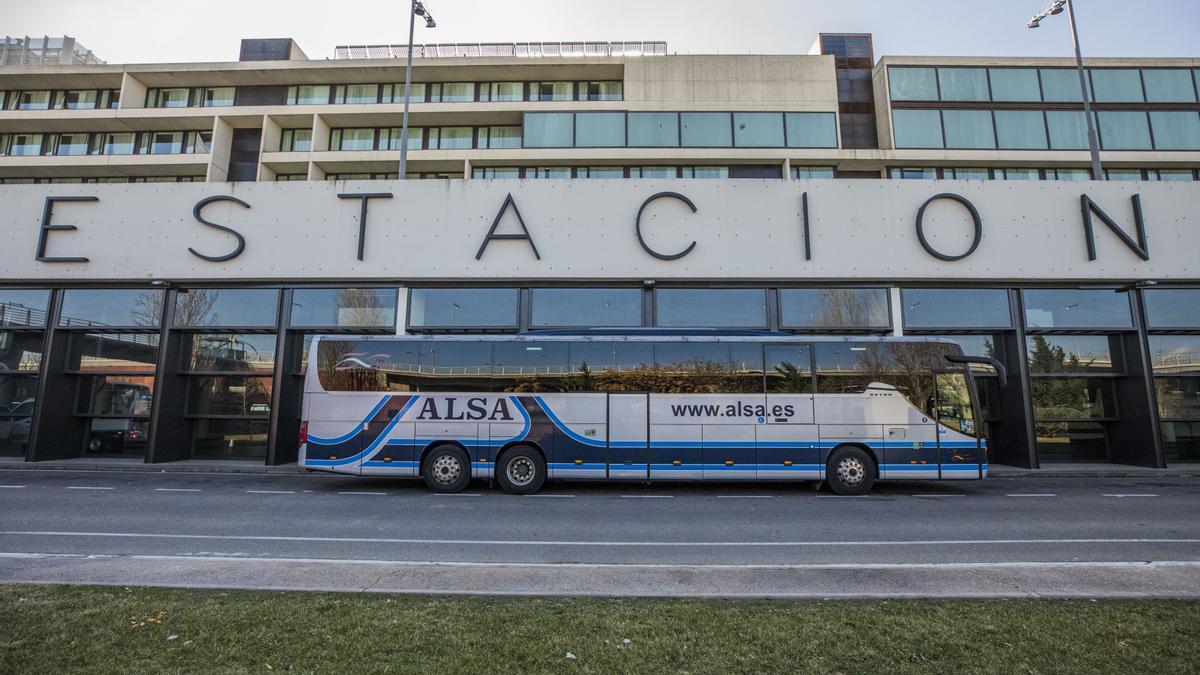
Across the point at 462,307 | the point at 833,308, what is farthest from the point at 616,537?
the point at 833,308

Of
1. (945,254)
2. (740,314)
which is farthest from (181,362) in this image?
(945,254)

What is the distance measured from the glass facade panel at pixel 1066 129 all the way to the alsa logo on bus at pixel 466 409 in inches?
1275

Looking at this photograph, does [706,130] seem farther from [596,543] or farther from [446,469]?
[596,543]

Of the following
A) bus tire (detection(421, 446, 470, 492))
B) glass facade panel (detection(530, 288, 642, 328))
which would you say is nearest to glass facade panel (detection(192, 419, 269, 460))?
bus tire (detection(421, 446, 470, 492))

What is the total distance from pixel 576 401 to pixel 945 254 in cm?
1209

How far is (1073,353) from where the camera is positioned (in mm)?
16953

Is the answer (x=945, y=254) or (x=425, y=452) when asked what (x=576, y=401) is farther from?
(x=945, y=254)

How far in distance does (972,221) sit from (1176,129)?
23.7m

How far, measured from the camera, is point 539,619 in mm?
4391

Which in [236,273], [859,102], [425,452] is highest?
[859,102]

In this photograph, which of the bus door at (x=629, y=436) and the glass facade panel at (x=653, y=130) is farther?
the glass facade panel at (x=653, y=130)

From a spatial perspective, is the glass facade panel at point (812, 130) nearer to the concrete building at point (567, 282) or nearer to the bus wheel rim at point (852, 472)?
the concrete building at point (567, 282)

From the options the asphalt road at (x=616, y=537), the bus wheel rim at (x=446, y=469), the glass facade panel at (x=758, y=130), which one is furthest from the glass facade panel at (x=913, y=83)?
the bus wheel rim at (x=446, y=469)

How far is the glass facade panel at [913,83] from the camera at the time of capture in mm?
30047
